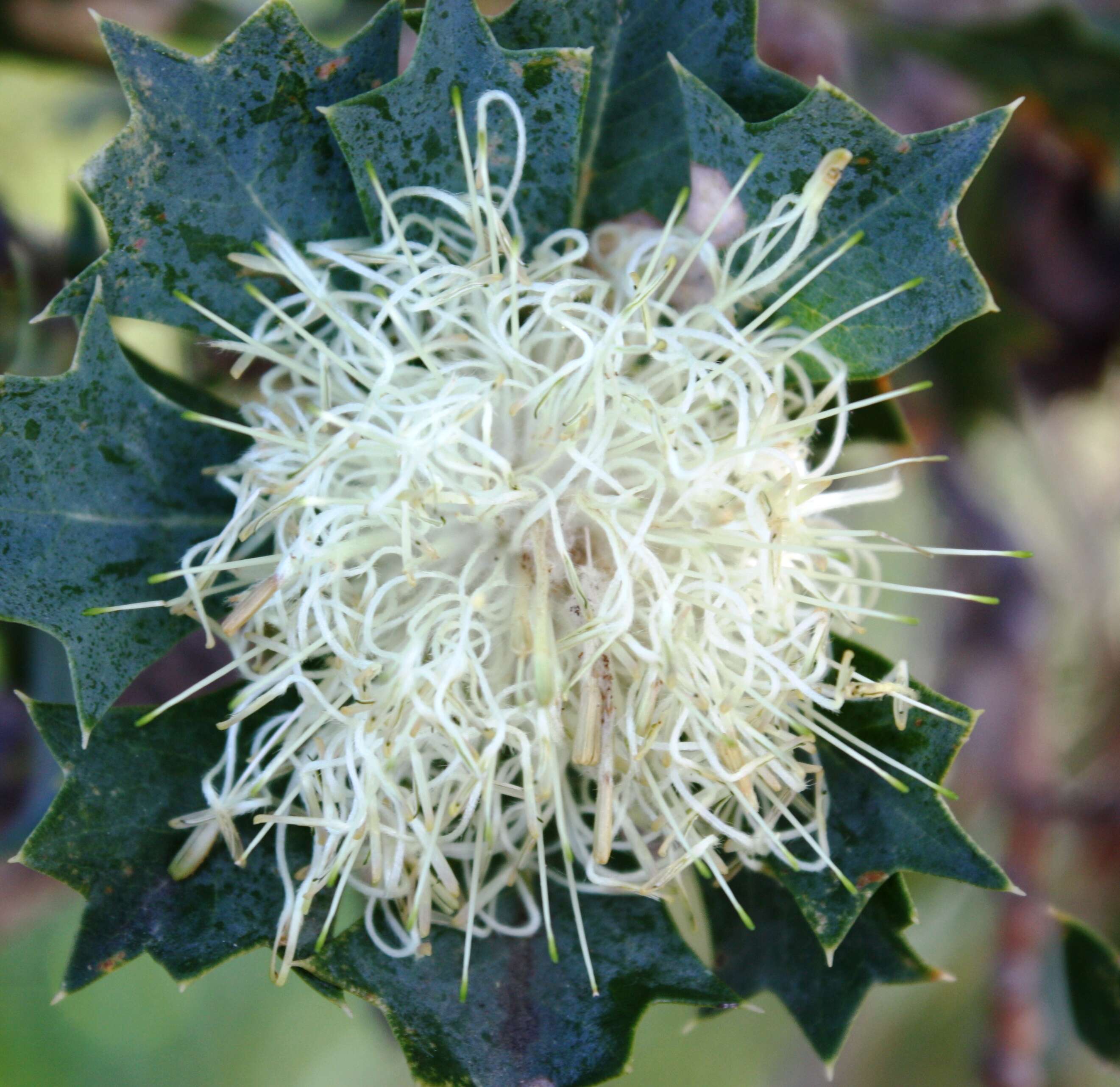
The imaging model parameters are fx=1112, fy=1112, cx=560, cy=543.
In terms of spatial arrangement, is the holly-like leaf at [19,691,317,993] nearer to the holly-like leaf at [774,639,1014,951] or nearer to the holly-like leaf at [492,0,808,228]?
the holly-like leaf at [774,639,1014,951]

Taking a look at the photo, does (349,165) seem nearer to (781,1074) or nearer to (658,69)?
(658,69)

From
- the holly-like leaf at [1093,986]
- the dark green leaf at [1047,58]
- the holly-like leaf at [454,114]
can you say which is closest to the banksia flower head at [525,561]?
the holly-like leaf at [454,114]

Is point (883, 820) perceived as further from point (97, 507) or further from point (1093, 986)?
point (97, 507)

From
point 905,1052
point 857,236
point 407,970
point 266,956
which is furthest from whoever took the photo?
point 905,1052

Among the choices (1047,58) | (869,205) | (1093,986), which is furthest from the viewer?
(1047,58)

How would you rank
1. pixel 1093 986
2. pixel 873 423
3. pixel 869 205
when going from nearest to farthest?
pixel 869 205, pixel 873 423, pixel 1093 986

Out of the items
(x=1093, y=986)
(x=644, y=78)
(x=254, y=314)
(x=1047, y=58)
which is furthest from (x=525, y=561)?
(x=1047, y=58)

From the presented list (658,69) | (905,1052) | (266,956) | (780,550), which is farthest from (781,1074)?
(658,69)
